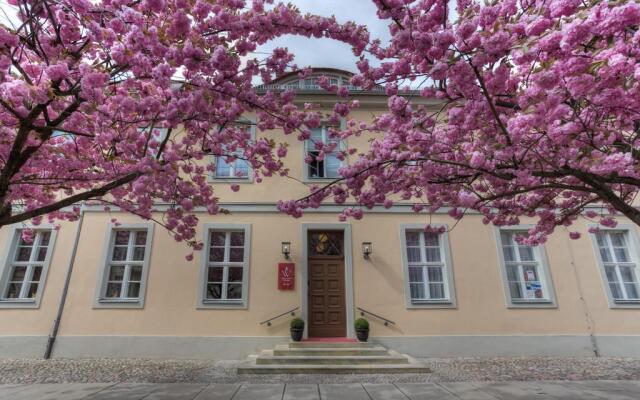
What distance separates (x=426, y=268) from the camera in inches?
308

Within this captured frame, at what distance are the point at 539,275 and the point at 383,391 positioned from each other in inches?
211

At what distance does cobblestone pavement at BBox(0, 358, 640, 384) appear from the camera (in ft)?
18.0

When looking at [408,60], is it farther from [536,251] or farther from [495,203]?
[536,251]

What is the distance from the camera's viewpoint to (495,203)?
5.54 m

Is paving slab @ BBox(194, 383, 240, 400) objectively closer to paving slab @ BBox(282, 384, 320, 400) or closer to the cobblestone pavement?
the cobblestone pavement

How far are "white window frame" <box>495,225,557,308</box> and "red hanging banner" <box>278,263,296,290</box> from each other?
493 cm

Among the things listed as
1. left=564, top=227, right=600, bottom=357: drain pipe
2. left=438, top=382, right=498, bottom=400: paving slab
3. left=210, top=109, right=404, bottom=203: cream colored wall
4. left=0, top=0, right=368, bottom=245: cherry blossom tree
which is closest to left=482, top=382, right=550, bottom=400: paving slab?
left=438, top=382, right=498, bottom=400: paving slab

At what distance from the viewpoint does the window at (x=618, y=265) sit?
303 inches

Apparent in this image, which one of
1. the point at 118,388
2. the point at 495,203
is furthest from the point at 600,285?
the point at 118,388

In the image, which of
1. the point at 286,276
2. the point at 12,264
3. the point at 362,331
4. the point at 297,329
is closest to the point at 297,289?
the point at 286,276

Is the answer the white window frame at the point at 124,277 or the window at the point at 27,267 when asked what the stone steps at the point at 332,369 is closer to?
the white window frame at the point at 124,277

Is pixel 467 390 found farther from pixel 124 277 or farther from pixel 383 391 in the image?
pixel 124 277

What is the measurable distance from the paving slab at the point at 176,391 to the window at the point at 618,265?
9.10m

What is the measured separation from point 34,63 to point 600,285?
441 inches
